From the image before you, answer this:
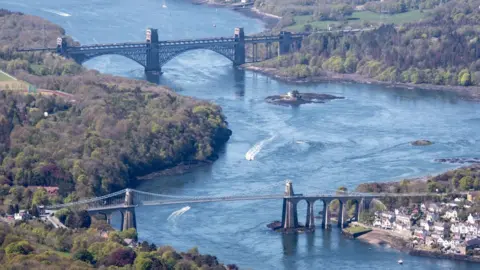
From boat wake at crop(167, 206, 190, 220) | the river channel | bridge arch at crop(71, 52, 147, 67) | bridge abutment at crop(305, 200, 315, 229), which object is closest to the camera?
the river channel

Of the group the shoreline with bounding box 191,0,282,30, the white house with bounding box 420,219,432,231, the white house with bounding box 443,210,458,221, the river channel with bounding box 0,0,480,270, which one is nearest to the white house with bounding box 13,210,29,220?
the river channel with bounding box 0,0,480,270

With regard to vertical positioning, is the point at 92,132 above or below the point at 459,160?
above

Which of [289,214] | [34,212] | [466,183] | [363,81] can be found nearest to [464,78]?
[363,81]

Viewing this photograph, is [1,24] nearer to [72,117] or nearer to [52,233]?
[72,117]

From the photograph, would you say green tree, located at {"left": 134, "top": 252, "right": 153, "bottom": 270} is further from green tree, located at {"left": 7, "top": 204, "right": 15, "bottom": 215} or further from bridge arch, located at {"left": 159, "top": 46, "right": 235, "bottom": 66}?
bridge arch, located at {"left": 159, "top": 46, "right": 235, "bottom": 66}

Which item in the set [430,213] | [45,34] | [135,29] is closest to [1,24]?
[45,34]

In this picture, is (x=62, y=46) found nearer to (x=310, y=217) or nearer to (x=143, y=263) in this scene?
(x=310, y=217)

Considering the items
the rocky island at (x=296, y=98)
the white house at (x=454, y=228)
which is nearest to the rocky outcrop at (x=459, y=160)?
the white house at (x=454, y=228)
